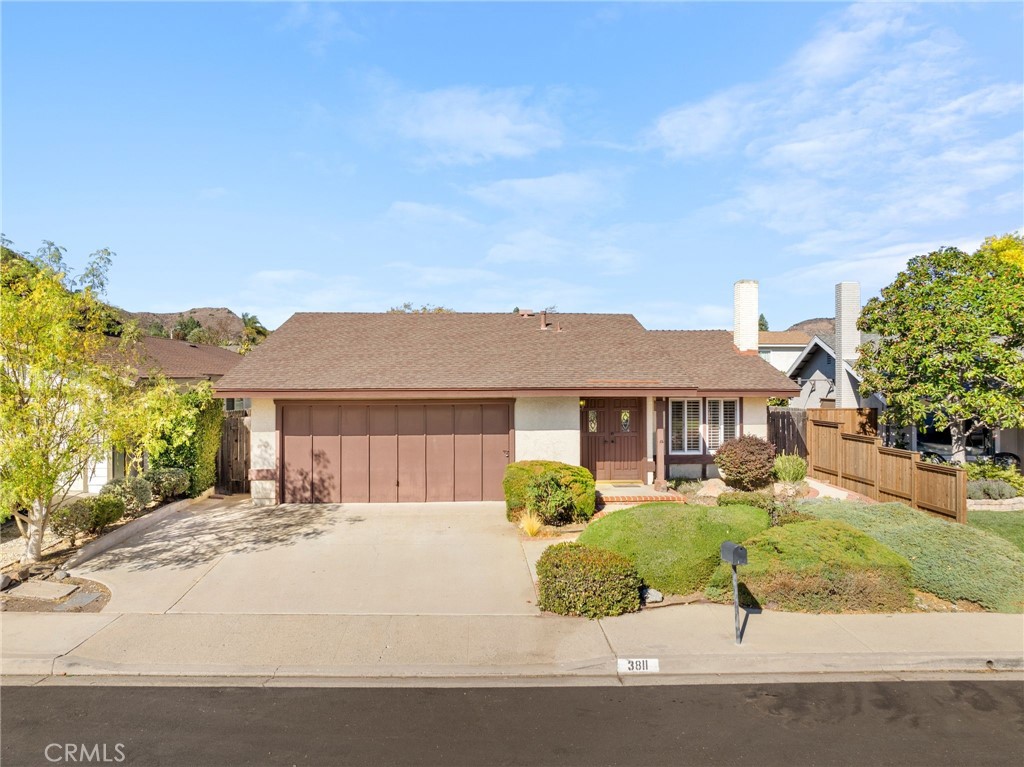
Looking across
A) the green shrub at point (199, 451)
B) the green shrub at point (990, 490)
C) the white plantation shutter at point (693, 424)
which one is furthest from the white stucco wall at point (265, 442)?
→ the green shrub at point (990, 490)

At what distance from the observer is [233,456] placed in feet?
52.4

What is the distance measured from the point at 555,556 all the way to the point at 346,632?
2.91 meters

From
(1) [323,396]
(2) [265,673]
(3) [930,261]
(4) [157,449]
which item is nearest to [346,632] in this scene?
(2) [265,673]

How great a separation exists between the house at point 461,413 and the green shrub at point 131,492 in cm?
240

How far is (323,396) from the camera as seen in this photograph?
46.4 feet

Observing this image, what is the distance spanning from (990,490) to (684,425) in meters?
7.36

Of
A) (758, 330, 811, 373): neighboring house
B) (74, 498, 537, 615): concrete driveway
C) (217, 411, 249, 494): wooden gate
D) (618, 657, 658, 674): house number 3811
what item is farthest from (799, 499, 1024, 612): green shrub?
(758, 330, 811, 373): neighboring house

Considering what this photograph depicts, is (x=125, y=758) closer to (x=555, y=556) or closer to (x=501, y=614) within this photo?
(x=501, y=614)

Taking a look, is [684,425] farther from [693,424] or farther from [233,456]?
[233,456]

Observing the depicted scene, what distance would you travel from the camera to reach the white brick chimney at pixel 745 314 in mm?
18688

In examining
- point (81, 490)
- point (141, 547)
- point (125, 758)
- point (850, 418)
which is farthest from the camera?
point (850, 418)

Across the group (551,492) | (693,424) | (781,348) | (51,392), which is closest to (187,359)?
(51,392)

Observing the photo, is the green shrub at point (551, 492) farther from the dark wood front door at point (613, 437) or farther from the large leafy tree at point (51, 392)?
the large leafy tree at point (51, 392)

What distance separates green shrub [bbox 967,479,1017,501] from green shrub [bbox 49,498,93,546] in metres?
19.4
